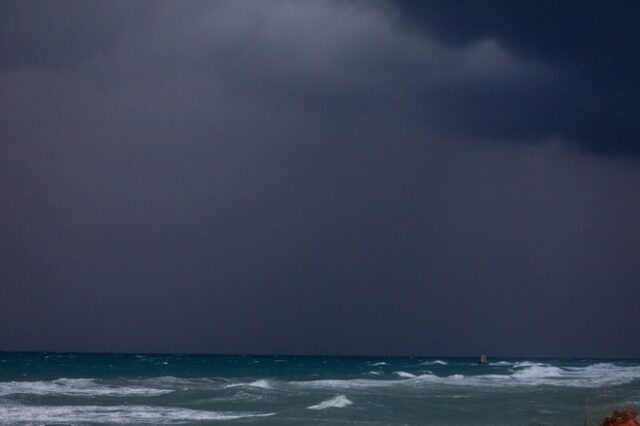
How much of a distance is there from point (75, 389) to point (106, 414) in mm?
12231

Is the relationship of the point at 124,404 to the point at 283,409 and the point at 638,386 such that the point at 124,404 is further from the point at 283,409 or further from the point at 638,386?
the point at 638,386

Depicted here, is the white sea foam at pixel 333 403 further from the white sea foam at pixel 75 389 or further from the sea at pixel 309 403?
the white sea foam at pixel 75 389

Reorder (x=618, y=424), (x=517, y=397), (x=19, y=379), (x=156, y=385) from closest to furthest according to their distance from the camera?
(x=618, y=424) → (x=517, y=397) → (x=156, y=385) → (x=19, y=379)

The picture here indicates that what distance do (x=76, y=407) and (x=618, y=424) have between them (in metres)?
24.2

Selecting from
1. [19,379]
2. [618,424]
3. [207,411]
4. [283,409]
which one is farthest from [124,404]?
[618,424]

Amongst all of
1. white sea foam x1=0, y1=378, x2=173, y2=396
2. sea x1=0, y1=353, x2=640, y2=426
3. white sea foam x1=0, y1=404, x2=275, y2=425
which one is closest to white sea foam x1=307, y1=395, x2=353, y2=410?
sea x1=0, y1=353, x2=640, y2=426

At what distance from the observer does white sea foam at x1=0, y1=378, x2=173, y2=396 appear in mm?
37531

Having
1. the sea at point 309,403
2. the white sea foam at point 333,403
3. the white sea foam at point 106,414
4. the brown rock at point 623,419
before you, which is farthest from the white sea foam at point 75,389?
the brown rock at point 623,419

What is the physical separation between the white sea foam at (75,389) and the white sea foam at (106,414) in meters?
5.77

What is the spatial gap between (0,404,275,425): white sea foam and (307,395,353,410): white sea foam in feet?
7.04

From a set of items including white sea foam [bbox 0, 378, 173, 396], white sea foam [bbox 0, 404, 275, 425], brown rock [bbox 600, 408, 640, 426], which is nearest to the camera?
brown rock [bbox 600, 408, 640, 426]

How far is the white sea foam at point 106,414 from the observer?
27.2 meters

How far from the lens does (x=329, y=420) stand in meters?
26.7

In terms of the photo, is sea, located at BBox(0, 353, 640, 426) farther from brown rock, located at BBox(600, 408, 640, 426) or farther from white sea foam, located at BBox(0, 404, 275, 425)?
brown rock, located at BBox(600, 408, 640, 426)
